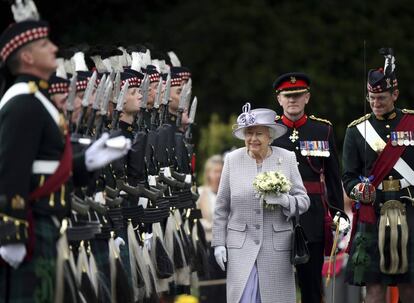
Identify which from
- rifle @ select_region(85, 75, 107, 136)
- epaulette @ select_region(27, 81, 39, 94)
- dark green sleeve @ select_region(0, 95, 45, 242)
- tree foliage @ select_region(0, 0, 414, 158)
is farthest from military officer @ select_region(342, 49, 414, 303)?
tree foliage @ select_region(0, 0, 414, 158)

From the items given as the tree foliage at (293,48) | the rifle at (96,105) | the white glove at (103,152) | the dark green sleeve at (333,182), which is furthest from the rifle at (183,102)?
the tree foliage at (293,48)

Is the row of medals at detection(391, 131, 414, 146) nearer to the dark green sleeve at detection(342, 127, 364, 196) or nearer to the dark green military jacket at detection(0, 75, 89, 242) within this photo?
the dark green sleeve at detection(342, 127, 364, 196)

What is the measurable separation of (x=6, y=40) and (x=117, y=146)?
99 cm

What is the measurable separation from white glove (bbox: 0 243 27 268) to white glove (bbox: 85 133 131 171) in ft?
2.51

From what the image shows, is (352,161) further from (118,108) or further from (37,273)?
(37,273)

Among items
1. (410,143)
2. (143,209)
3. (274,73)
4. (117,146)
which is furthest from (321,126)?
(274,73)

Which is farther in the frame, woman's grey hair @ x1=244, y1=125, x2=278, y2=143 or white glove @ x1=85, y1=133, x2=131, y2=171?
woman's grey hair @ x1=244, y1=125, x2=278, y2=143

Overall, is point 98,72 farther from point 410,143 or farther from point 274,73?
point 274,73

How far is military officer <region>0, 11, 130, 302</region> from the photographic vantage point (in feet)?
33.1

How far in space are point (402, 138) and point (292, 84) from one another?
1.09m

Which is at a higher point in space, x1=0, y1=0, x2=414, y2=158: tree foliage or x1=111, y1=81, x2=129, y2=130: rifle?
x1=0, y1=0, x2=414, y2=158: tree foliage

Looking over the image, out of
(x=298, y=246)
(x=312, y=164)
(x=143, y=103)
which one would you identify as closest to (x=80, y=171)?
(x=298, y=246)

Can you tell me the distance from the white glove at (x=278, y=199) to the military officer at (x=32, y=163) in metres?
2.44

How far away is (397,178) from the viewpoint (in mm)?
13836
